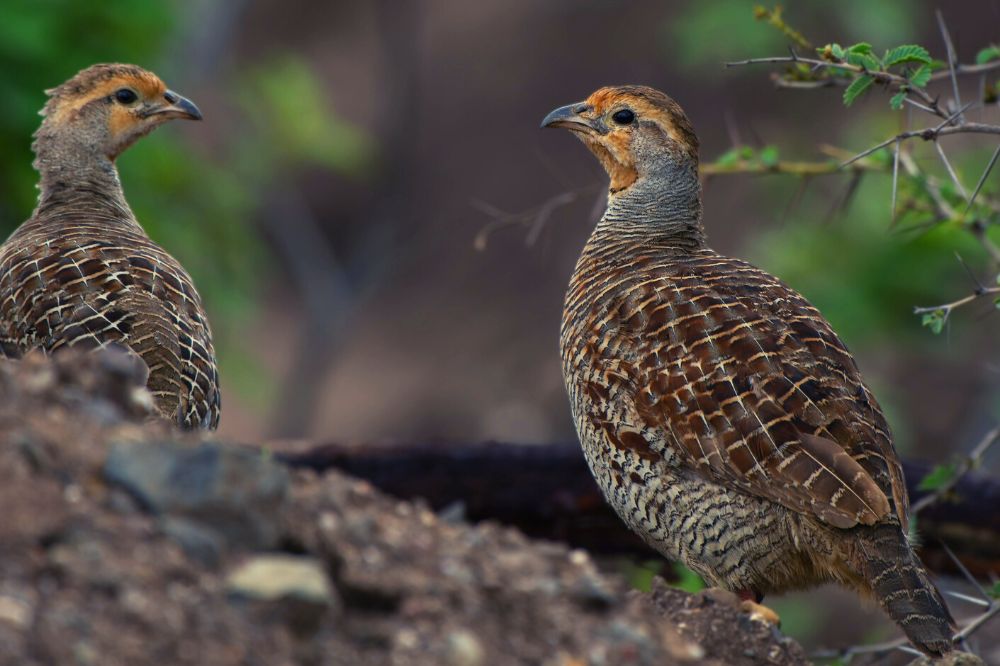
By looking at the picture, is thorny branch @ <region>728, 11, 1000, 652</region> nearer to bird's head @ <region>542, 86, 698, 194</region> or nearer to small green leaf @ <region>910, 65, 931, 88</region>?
small green leaf @ <region>910, 65, 931, 88</region>

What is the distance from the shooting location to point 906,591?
4418 millimetres

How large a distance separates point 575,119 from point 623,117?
236 mm

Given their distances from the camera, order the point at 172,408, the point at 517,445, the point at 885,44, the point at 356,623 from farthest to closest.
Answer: the point at 885,44, the point at 517,445, the point at 172,408, the point at 356,623

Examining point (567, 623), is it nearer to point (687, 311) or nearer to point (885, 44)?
point (687, 311)

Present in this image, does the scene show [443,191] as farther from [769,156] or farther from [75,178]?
[769,156]

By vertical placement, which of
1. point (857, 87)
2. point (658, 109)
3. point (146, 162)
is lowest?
point (857, 87)

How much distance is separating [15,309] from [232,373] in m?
7.03

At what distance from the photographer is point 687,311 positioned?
5.30 meters

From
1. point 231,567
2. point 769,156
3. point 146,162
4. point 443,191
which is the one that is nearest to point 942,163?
point 769,156

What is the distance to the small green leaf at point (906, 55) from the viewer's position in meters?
4.33

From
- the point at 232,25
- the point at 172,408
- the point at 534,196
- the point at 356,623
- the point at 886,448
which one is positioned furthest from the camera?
the point at 534,196

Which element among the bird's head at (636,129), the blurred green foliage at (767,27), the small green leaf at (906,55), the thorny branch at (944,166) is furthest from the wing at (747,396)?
the blurred green foliage at (767,27)

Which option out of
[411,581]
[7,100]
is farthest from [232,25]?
[411,581]

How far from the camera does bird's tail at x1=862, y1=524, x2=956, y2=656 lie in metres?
4.27
